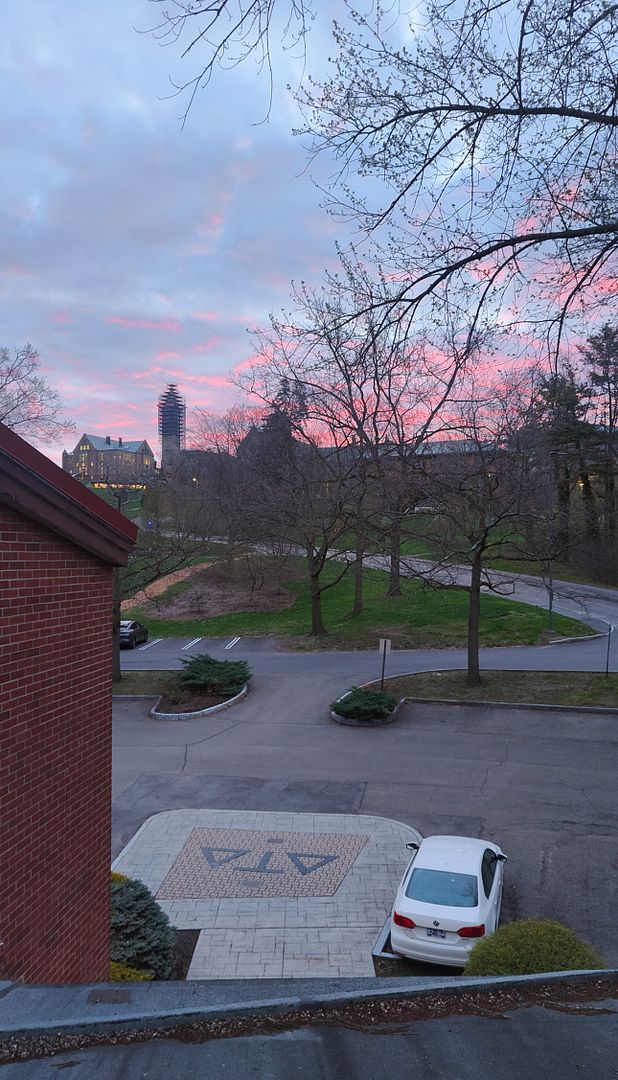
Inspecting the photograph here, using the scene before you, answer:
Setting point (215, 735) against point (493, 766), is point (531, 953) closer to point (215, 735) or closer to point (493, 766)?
point (493, 766)

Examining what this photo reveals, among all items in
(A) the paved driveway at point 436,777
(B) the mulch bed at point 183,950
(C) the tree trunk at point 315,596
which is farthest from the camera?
(C) the tree trunk at point 315,596

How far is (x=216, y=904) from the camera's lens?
9789mm

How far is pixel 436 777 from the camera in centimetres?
1441

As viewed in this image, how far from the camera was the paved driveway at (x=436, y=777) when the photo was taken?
10477 mm

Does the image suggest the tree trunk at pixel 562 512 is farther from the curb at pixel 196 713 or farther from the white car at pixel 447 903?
the white car at pixel 447 903

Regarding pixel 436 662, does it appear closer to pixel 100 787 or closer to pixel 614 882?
pixel 614 882

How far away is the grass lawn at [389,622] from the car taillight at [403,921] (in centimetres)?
1699

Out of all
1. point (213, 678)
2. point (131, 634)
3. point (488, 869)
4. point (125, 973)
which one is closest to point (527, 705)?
point (213, 678)

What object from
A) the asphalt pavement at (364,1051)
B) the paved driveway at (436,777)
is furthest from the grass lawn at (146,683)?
the asphalt pavement at (364,1051)

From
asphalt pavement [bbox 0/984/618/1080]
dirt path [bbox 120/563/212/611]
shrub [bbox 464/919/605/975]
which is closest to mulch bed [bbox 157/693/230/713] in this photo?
shrub [bbox 464/919/605/975]

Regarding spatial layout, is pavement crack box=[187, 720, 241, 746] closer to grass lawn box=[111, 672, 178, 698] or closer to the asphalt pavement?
grass lawn box=[111, 672, 178, 698]

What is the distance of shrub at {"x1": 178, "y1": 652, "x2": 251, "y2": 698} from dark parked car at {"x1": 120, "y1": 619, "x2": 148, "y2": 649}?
9.84 meters

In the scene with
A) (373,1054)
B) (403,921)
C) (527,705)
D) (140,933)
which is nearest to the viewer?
(373,1054)

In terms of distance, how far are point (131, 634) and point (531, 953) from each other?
2687cm
